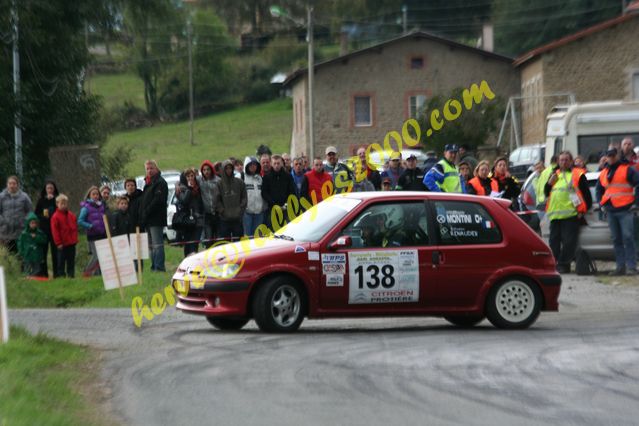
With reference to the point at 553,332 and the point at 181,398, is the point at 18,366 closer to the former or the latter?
the point at 181,398

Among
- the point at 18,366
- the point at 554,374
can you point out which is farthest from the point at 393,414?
the point at 18,366

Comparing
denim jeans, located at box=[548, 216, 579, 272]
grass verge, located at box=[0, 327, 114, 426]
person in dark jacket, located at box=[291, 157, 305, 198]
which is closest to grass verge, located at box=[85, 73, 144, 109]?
person in dark jacket, located at box=[291, 157, 305, 198]

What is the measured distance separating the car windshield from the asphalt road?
1070mm

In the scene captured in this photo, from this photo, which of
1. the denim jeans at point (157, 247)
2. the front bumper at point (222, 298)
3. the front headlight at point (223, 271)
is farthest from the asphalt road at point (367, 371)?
the denim jeans at point (157, 247)

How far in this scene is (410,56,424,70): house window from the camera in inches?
2537

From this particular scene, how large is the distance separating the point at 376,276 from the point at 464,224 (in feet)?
4.07

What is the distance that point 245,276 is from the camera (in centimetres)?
1280

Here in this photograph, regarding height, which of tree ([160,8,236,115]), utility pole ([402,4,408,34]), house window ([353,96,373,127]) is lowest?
house window ([353,96,373,127])

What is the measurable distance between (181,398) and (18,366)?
5.40ft

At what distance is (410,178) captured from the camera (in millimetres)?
21406

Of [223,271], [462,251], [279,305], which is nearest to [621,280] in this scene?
[462,251]

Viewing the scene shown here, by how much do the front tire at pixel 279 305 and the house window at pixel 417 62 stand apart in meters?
52.4

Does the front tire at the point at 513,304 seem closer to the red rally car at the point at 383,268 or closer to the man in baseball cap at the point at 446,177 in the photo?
the red rally car at the point at 383,268

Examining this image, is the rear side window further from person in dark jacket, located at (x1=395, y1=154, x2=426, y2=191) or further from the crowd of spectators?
person in dark jacket, located at (x1=395, y1=154, x2=426, y2=191)
